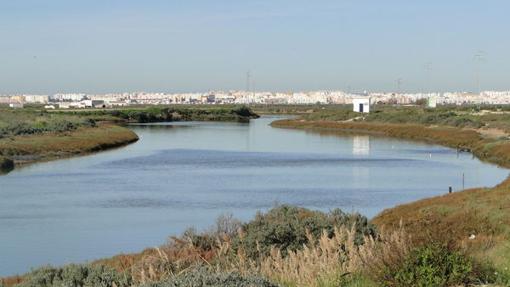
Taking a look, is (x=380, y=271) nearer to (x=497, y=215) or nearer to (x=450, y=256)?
(x=450, y=256)

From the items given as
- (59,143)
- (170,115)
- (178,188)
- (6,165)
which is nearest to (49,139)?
(59,143)

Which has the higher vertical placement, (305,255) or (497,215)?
(305,255)

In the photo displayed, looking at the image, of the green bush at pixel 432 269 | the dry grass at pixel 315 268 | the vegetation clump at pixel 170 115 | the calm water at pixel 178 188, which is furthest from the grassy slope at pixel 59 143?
the vegetation clump at pixel 170 115

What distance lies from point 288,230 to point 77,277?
4.00m

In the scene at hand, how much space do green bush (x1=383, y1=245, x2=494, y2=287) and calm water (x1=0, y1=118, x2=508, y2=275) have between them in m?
14.4

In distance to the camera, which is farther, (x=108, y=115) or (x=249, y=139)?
(x=108, y=115)

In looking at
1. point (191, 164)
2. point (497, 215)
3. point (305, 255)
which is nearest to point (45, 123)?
point (191, 164)

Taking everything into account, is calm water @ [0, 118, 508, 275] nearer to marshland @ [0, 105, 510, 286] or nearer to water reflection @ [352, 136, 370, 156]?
marshland @ [0, 105, 510, 286]

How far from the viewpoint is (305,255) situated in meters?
9.60

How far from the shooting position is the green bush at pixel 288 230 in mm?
13076

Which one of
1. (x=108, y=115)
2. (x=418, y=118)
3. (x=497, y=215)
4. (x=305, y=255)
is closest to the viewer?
Result: (x=305, y=255)

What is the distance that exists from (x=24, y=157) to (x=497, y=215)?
162 feet

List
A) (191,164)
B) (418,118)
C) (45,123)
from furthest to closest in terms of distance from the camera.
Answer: (418,118) → (45,123) → (191,164)

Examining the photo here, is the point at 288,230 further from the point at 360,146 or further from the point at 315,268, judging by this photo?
the point at 360,146
